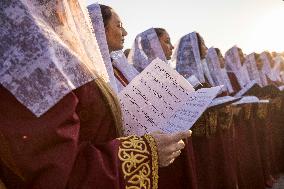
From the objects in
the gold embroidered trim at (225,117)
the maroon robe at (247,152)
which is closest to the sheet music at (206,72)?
the maroon robe at (247,152)

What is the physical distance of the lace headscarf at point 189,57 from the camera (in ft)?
21.8

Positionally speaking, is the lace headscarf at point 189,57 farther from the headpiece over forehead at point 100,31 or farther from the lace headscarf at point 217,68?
the headpiece over forehead at point 100,31

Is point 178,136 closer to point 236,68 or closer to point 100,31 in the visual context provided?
point 100,31

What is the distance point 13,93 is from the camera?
1.31 metres

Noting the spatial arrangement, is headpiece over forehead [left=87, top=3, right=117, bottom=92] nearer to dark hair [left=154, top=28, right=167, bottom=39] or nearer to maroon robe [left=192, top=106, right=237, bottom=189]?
maroon robe [left=192, top=106, right=237, bottom=189]

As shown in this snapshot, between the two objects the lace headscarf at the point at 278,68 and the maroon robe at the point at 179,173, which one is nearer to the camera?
the maroon robe at the point at 179,173

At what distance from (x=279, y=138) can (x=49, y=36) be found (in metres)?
8.31

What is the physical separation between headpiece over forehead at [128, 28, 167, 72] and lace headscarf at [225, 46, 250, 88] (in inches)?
132

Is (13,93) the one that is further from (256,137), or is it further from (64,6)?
(256,137)

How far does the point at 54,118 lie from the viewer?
132cm

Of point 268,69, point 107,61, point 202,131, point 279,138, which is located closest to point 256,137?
Answer: point 279,138

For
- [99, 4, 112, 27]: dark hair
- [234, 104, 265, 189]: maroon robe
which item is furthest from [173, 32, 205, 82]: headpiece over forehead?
[99, 4, 112, 27]: dark hair

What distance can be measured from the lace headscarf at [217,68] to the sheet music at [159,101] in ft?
18.3

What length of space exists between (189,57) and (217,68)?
1.25m
